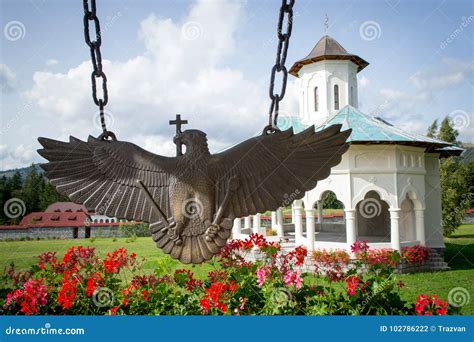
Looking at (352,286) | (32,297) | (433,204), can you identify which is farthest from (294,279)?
(433,204)

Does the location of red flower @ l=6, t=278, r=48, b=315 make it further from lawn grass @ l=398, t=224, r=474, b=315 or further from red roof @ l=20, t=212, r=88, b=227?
red roof @ l=20, t=212, r=88, b=227

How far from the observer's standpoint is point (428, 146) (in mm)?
12117

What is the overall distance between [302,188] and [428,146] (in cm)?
1160

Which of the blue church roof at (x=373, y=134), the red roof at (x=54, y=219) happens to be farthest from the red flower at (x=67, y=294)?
the red roof at (x=54, y=219)

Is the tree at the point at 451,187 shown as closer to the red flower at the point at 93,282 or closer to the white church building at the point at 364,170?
the white church building at the point at 364,170

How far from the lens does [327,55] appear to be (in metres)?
14.3

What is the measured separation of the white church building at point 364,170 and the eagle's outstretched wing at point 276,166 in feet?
27.3

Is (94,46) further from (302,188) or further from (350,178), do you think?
(350,178)

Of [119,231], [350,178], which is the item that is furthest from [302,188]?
[119,231]

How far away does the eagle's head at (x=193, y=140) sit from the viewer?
232 cm

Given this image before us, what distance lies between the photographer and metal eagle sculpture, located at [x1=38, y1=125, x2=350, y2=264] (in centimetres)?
217

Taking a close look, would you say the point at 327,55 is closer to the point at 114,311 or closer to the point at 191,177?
the point at 191,177

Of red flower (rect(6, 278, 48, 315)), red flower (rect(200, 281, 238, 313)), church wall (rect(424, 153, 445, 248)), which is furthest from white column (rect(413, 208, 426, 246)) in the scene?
red flower (rect(6, 278, 48, 315))

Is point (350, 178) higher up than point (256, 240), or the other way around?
point (350, 178)
